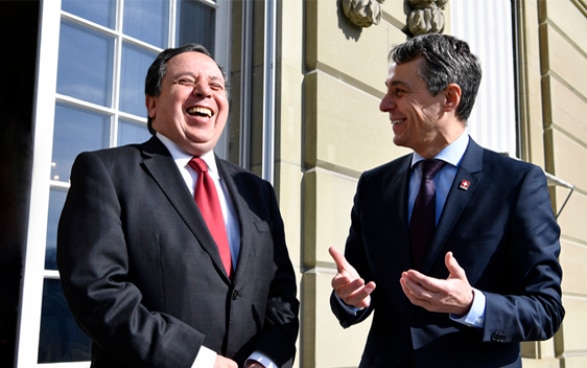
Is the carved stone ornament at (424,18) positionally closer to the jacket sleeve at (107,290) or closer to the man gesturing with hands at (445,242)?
the man gesturing with hands at (445,242)

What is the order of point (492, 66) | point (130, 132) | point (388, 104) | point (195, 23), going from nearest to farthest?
point (388, 104) → point (130, 132) → point (195, 23) → point (492, 66)

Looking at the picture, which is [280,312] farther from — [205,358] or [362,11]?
[362,11]

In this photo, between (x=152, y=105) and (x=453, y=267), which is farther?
(x=152, y=105)

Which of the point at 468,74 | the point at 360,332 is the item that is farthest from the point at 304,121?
the point at 468,74

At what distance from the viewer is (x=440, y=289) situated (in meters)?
1.95

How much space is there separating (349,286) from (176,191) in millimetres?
670

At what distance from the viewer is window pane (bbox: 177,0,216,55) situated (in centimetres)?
407

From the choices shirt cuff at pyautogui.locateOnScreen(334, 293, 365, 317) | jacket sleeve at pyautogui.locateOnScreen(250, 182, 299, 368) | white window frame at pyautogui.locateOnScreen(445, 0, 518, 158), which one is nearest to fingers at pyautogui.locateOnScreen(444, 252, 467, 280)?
shirt cuff at pyautogui.locateOnScreen(334, 293, 365, 317)

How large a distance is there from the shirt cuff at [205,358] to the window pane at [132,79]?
199 cm

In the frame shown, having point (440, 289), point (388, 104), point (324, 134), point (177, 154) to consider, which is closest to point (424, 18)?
point (324, 134)

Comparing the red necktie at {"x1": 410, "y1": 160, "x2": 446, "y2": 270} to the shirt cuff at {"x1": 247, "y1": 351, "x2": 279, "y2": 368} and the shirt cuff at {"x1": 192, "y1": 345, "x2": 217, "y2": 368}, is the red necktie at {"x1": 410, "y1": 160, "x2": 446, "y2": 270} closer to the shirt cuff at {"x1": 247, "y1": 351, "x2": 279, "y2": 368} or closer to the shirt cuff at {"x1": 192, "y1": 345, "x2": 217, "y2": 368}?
the shirt cuff at {"x1": 247, "y1": 351, "x2": 279, "y2": 368}

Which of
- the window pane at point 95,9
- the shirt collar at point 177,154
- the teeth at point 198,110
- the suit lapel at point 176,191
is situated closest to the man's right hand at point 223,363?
the suit lapel at point 176,191

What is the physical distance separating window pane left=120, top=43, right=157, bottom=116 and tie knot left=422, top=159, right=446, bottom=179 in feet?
6.30

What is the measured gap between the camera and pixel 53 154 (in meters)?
3.29
